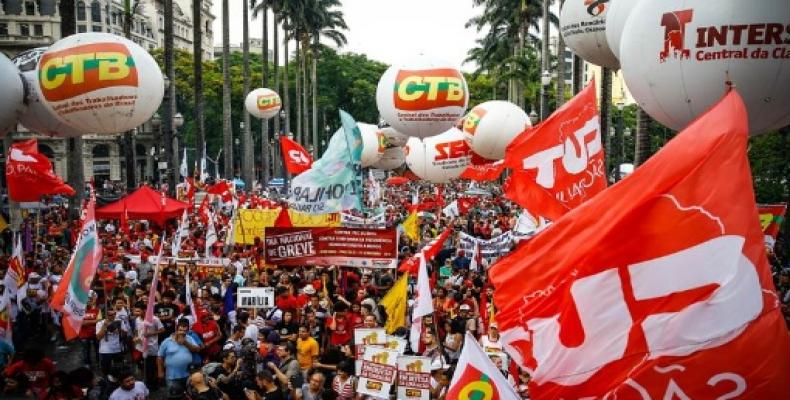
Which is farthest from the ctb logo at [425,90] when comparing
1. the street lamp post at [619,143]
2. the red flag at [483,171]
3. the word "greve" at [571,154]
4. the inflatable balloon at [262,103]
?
the inflatable balloon at [262,103]

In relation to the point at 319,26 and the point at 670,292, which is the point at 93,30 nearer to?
the point at 319,26

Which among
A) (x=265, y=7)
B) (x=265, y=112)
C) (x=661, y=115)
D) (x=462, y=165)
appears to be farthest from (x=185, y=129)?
(x=661, y=115)

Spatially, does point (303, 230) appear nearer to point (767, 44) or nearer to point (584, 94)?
point (584, 94)

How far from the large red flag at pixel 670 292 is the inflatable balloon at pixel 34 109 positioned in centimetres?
927

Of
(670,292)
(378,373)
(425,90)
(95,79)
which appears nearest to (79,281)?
(95,79)

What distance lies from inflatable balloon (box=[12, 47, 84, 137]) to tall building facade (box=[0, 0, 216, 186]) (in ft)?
163

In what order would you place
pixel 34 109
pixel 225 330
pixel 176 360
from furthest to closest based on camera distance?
1. pixel 225 330
2. pixel 34 109
3. pixel 176 360

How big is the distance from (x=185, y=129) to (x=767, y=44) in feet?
261

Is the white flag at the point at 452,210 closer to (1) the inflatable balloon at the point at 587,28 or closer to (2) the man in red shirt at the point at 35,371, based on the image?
(1) the inflatable balloon at the point at 587,28

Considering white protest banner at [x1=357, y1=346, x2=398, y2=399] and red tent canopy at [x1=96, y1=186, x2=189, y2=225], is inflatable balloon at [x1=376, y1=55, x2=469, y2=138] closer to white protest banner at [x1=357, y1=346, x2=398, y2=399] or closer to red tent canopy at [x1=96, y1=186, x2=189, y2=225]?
red tent canopy at [x1=96, y1=186, x2=189, y2=225]

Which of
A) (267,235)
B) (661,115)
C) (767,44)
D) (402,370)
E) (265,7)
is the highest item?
(265,7)

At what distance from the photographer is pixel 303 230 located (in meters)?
13.3

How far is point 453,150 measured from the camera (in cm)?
2666

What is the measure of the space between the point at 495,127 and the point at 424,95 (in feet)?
17.3
